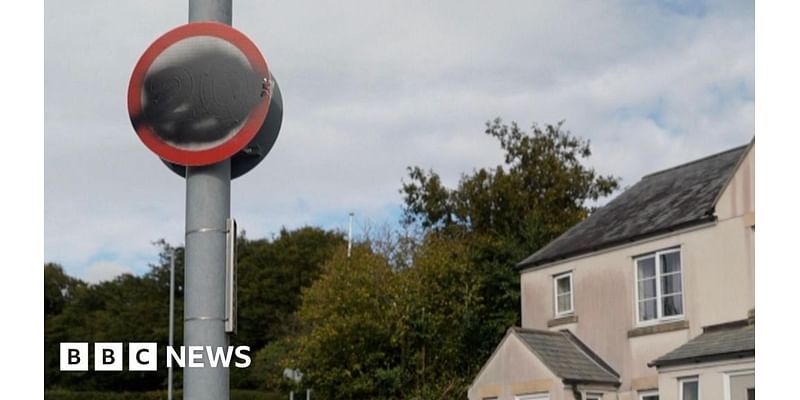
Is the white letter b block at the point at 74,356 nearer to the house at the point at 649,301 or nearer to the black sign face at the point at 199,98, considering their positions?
the black sign face at the point at 199,98

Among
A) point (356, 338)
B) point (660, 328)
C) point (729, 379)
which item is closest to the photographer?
point (729, 379)

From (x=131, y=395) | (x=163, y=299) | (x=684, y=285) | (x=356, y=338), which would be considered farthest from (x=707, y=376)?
(x=163, y=299)

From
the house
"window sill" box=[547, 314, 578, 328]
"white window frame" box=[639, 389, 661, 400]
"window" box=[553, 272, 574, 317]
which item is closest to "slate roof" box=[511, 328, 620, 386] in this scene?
the house

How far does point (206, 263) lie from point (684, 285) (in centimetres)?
1970

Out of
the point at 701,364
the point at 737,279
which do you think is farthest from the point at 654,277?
the point at 701,364

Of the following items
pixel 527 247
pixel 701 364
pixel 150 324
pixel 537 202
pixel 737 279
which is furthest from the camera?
pixel 150 324

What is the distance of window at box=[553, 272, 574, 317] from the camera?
84.3ft

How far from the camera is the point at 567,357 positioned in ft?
78.0

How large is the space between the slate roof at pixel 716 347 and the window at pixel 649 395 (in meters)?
1.39

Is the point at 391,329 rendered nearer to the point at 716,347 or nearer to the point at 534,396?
the point at 534,396

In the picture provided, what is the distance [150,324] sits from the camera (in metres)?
53.2
